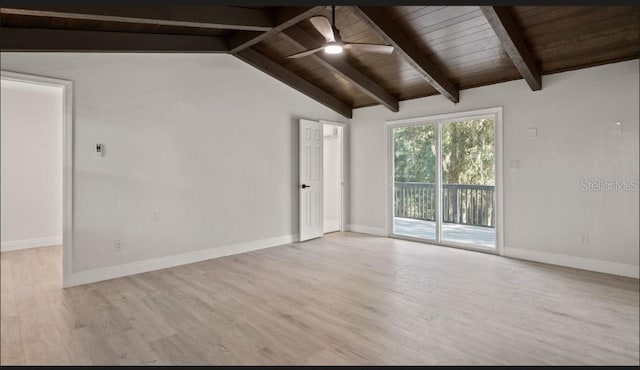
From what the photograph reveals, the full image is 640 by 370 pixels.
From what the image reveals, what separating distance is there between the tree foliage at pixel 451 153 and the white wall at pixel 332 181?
1400 millimetres

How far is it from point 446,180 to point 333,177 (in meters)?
2.52

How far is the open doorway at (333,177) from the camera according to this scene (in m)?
6.46

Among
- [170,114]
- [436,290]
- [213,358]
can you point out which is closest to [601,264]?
[436,290]

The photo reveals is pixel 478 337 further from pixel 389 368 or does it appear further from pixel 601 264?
pixel 601 264

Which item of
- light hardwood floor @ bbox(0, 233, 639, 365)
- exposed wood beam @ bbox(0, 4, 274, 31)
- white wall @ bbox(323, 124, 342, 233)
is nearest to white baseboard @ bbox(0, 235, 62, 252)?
light hardwood floor @ bbox(0, 233, 639, 365)

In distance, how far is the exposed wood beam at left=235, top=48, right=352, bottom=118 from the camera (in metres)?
4.63

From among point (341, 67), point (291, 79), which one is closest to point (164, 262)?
point (291, 79)

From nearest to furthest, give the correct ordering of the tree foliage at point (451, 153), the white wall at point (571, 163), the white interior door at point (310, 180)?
the white wall at point (571, 163) → the tree foliage at point (451, 153) → the white interior door at point (310, 180)

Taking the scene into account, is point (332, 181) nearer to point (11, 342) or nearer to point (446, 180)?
point (446, 180)

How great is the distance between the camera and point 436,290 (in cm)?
327

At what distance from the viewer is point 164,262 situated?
4.07 metres

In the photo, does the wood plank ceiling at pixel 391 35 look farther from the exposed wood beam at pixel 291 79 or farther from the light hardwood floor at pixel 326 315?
the light hardwood floor at pixel 326 315

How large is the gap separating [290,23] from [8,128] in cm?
435

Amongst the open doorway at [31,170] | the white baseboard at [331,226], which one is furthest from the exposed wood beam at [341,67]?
the open doorway at [31,170]
